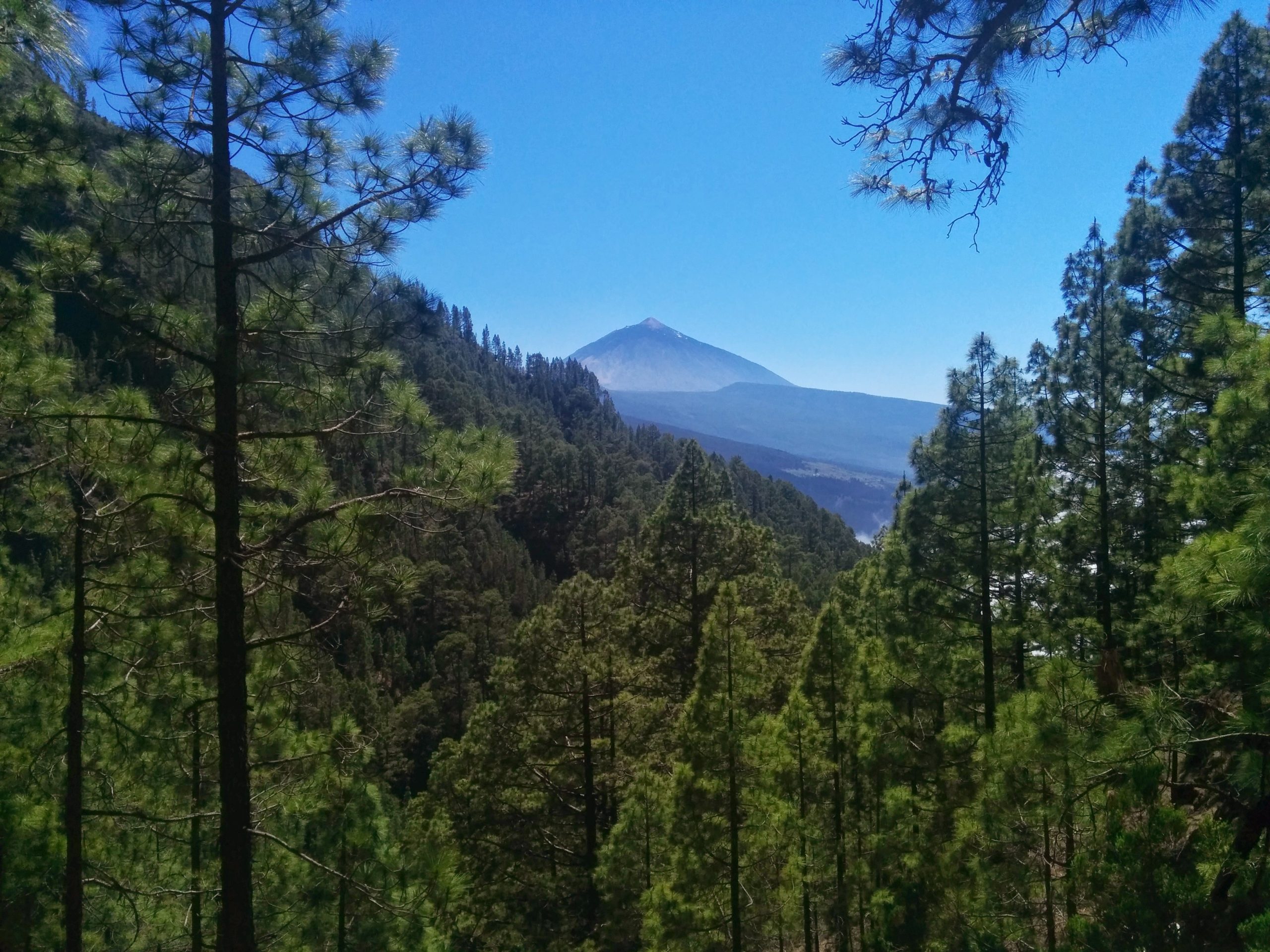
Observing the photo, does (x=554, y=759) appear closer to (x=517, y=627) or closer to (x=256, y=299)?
(x=517, y=627)

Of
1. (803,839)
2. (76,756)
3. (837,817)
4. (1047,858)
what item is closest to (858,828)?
(837,817)

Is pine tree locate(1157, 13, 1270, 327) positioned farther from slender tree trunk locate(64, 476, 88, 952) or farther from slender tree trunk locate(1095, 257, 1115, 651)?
slender tree trunk locate(64, 476, 88, 952)

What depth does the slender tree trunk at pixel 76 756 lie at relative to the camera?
5043 mm

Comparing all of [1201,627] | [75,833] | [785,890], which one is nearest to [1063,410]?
[1201,627]

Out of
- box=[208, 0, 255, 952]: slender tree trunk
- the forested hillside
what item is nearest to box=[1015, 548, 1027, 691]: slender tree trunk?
the forested hillside

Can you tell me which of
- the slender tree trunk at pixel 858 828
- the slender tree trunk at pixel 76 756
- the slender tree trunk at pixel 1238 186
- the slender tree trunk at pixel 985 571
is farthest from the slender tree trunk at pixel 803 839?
the slender tree trunk at pixel 76 756

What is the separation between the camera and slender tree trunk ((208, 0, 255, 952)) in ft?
15.5

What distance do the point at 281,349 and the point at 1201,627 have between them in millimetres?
7665

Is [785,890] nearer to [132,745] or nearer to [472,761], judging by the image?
[472,761]

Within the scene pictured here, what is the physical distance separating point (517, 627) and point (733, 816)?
21.8ft

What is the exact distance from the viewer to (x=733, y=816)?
10.1 m

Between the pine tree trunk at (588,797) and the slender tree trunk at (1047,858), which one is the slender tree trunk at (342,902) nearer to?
the pine tree trunk at (588,797)

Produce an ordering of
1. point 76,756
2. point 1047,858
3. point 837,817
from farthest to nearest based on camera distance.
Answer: point 837,817, point 1047,858, point 76,756

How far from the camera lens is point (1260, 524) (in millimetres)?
4008
